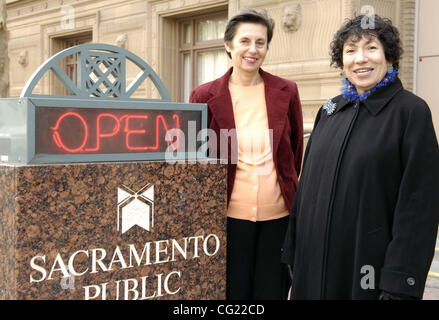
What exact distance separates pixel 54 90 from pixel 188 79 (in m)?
4.45

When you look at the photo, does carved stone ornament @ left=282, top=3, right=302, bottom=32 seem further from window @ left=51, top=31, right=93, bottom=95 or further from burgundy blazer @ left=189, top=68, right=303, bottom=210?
window @ left=51, top=31, right=93, bottom=95

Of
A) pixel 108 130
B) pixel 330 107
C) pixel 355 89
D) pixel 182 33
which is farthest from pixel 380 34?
pixel 182 33

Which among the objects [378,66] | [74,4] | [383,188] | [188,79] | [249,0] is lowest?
[383,188]

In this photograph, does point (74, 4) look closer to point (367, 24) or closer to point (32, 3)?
point (32, 3)

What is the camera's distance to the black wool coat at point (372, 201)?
207 cm

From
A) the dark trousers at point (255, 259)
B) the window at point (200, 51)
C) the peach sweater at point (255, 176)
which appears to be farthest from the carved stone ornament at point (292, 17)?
the dark trousers at point (255, 259)

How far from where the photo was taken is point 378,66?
7.42 feet

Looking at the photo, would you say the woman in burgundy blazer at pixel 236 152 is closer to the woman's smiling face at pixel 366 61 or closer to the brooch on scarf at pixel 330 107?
the brooch on scarf at pixel 330 107

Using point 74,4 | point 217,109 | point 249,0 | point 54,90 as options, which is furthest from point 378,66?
point 54,90

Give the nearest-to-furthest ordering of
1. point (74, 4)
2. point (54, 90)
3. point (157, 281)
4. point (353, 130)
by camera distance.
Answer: point (353, 130)
point (157, 281)
point (74, 4)
point (54, 90)

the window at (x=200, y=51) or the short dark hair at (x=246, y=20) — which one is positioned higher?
the window at (x=200, y=51)

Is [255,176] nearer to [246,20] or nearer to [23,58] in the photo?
[246,20]

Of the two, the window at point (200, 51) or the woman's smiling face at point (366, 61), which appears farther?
the window at point (200, 51)

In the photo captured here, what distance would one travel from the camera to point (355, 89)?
238 cm
